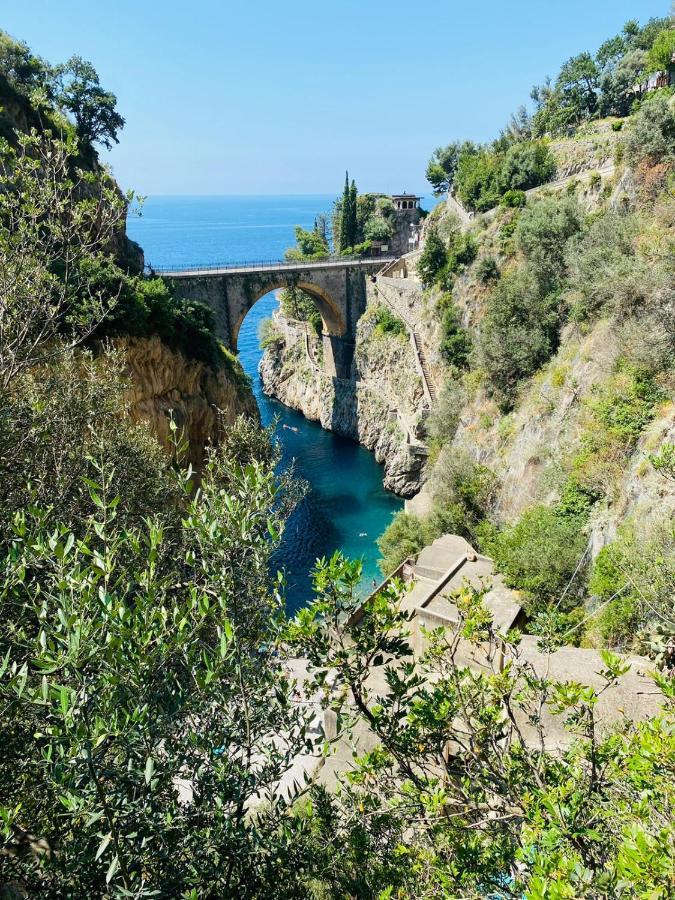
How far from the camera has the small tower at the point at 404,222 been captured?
5862 centimetres

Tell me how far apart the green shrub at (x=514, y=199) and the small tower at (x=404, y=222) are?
93.2ft

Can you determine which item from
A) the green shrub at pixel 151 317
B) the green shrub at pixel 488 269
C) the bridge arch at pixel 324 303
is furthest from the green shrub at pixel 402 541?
the bridge arch at pixel 324 303

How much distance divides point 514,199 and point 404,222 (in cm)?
3149

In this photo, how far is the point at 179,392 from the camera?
21.0 metres

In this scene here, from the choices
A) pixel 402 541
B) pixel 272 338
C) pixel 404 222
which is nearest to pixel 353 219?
pixel 404 222

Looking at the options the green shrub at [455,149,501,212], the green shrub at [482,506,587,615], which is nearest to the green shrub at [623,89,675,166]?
the green shrub at [455,149,501,212]

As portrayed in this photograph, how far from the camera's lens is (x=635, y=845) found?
279 cm

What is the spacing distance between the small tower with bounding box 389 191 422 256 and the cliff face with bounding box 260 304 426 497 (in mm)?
17681

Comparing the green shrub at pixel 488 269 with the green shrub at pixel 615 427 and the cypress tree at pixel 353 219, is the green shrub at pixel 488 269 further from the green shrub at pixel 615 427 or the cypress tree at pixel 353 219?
the cypress tree at pixel 353 219

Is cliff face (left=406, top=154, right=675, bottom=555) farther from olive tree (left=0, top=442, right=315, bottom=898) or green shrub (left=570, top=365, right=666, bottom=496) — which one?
olive tree (left=0, top=442, right=315, bottom=898)

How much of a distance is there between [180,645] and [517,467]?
18.3 m

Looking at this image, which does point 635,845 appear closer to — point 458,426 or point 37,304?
point 37,304

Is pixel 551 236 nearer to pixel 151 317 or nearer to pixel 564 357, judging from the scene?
pixel 564 357

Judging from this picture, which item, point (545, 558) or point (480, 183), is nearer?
point (545, 558)
